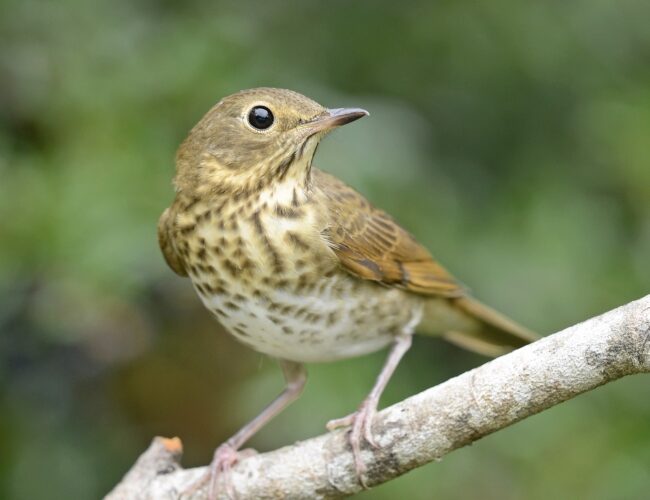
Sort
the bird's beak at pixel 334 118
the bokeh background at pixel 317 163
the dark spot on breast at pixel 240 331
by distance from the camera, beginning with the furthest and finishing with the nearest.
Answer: the bokeh background at pixel 317 163 → the dark spot on breast at pixel 240 331 → the bird's beak at pixel 334 118

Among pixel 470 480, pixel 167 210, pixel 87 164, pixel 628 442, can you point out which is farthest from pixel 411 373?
pixel 87 164

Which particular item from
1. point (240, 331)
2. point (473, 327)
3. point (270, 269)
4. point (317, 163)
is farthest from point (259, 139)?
point (473, 327)

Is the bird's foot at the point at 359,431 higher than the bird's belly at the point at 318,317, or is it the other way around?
the bird's belly at the point at 318,317

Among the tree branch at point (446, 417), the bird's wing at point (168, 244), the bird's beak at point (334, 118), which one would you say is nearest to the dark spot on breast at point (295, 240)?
the bird's beak at point (334, 118)

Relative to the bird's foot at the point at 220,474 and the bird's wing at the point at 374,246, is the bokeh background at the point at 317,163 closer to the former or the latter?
the bird's wing at the point at 374,246

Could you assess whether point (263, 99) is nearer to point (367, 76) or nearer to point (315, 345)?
point (315, 345)

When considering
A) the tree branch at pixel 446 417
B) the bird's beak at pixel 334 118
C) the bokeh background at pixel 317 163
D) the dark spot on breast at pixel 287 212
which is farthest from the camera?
the bokeh background at pixel 317 163

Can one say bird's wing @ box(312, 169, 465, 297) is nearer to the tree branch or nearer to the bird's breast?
the bird's breast

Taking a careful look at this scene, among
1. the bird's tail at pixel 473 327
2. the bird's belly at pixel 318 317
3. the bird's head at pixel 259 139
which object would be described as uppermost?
the bird's head at pixel 259 139
